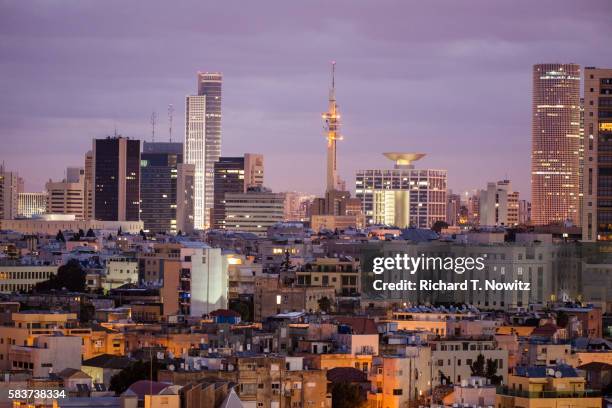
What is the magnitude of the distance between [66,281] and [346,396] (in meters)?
54.4

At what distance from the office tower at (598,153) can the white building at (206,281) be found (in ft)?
81.9

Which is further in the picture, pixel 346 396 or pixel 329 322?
pixel 329 322

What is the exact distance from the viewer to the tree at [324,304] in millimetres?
87369

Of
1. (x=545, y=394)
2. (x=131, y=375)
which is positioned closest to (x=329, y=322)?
(x=131, y=375)

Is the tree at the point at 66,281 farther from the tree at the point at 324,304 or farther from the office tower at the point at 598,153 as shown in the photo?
the office tower at the point at 598,153

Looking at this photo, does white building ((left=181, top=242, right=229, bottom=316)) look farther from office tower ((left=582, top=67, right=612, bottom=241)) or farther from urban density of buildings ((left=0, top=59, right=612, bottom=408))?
office tower ((left=582, top=67, right=612, bottom=241))

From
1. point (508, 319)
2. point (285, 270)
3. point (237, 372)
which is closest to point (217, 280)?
point (508, 319)

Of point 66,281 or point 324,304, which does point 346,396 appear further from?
point 66,281

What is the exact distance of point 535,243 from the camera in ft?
373

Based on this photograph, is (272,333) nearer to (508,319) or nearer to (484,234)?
(508,319)

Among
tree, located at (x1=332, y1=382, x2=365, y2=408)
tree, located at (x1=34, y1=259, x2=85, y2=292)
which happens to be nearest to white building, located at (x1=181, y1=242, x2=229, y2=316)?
tree, located at (x1=34, y1=259, x2=85, y2=292)

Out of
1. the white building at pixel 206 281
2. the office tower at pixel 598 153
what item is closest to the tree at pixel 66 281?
the white building at pixel 206 281

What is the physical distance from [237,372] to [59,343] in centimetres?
1149

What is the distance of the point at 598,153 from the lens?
111 meters
